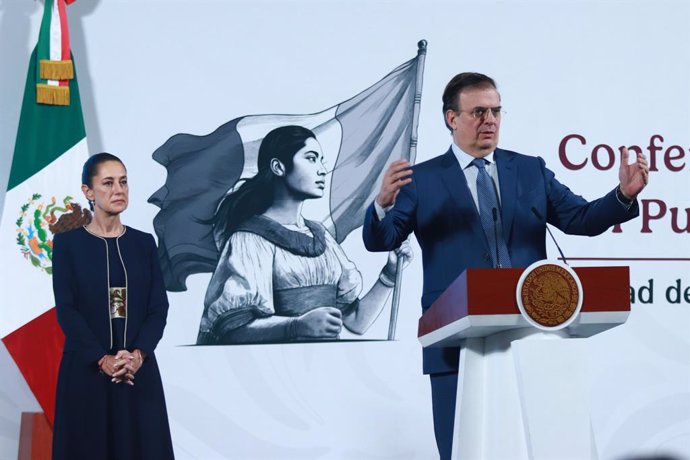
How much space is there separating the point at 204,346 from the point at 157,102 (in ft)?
3.90

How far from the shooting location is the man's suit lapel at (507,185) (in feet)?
8.95

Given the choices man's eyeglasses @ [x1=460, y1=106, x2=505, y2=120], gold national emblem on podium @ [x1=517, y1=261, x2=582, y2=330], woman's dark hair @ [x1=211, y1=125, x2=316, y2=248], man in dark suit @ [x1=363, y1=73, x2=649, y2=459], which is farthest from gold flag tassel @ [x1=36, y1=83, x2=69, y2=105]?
gold national emblem on podium @ [x1=517, y1=261, x2=582, y2=330]

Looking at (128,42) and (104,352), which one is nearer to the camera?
(104,352)

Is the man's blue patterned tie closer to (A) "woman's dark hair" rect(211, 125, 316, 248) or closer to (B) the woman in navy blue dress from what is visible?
(B) the woman in navy blue dress

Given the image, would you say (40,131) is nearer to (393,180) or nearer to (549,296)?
(393,180)

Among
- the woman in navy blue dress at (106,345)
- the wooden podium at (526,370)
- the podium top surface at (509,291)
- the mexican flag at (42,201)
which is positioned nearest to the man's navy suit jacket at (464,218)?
the wooden podium at (526,370)

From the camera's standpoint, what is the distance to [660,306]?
476cm

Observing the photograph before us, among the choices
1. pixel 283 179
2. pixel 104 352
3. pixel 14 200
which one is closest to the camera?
pixel 104 352

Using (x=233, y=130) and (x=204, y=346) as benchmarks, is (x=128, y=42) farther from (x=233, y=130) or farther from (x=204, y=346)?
(x=204, y=346)

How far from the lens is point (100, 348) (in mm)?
3123

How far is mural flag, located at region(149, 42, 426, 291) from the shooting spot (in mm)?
4586

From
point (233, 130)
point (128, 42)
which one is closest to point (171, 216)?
point (233, 130)

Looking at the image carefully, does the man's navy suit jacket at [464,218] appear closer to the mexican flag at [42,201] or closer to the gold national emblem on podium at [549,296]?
the gold national emblem on podium at [549,296]

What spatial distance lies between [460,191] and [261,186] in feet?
6.49
